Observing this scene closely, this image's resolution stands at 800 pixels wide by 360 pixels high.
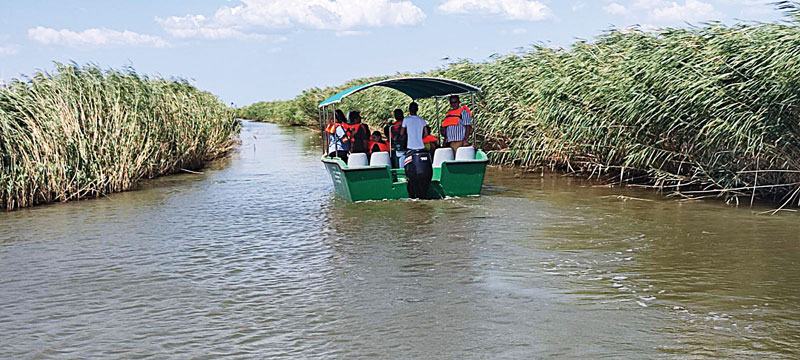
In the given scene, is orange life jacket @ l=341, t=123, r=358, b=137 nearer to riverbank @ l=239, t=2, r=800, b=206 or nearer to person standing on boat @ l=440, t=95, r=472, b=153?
person standing on boat @ l=440, t=95, r=472, b=153

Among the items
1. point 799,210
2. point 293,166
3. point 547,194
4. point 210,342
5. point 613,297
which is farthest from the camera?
point 293,166

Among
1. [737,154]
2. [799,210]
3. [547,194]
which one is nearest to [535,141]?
[547,194]

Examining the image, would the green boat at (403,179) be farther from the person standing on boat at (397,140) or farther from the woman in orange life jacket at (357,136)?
the woman in orange life jacket at (357,136)

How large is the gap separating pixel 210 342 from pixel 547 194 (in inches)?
→ 371

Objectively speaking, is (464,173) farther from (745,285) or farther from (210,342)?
(210,342)

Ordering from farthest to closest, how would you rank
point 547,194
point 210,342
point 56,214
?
point 547,194 → point 56,214 → point 210,342

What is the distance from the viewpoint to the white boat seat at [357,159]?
13.5 m

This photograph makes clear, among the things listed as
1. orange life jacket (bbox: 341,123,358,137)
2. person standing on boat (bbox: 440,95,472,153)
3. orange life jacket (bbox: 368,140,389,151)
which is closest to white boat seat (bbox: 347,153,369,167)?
orange life jacket (bbox: 341,123,358,137)

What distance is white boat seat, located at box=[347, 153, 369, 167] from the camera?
44.4 feet

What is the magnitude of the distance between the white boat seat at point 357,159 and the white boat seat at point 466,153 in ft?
5.24

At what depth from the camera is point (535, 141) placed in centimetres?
1734

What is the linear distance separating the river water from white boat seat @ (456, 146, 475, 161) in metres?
0.78

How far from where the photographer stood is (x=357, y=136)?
14633 millimetres

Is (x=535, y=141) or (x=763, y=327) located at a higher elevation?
(x=535, y=141)
